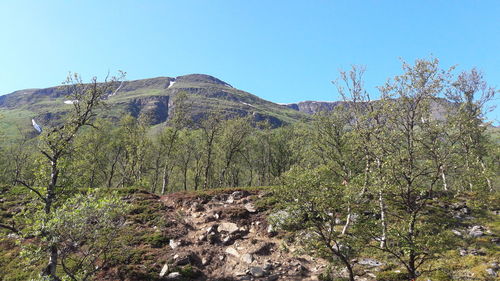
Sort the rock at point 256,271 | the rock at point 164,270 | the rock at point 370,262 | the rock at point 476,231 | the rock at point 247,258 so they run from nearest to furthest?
the rock at point 164,270 < the rock at point 256,271 < the rock at point 370,262 < the rock at point 247,258 < the rock at point 476,231

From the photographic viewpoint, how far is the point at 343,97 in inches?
1124

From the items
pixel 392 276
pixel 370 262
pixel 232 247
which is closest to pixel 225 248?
pixel 232 247

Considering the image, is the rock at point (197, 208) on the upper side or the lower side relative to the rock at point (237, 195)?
lower

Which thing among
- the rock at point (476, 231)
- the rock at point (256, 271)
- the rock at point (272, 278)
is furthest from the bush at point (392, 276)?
the rock at point (476, 231)

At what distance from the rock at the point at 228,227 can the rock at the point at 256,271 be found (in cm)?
587

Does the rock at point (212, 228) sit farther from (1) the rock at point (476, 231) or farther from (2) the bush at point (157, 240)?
(1) the rock at point (476, 231)

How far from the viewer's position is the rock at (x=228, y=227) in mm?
27350

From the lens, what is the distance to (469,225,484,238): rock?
2507 cm

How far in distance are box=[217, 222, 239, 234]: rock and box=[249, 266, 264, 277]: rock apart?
5.87 m

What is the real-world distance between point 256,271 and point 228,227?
704cm

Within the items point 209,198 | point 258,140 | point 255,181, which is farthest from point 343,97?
point 255,181

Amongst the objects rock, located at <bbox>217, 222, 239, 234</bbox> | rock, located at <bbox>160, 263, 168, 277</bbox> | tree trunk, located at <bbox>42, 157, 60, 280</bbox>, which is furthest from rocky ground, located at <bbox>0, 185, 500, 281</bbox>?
tree trunk, located at <bbox>42, 157, 60, 280</bbox>

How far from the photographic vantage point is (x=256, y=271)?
21.5 m

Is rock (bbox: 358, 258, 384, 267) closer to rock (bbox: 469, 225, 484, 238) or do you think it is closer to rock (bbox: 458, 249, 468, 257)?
rock (bbox: 458, 249, 468, 257)
